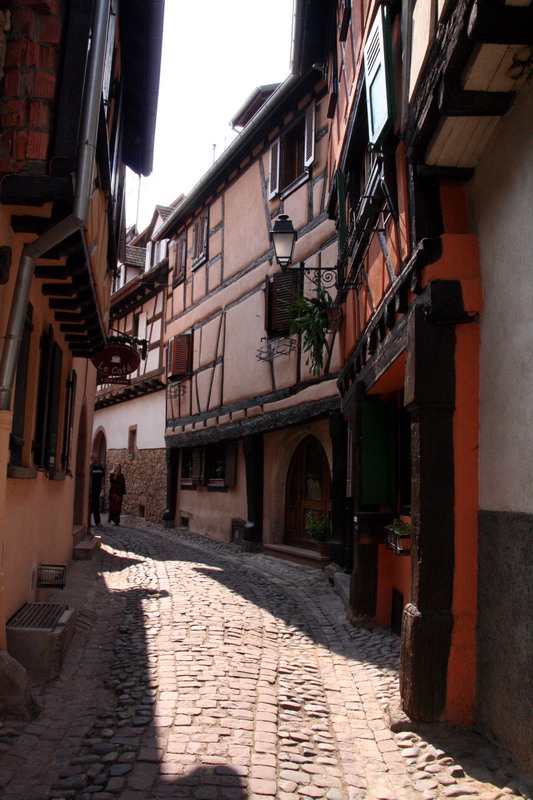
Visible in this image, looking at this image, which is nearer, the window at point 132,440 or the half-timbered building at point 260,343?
the half-timbered building at point 260,343

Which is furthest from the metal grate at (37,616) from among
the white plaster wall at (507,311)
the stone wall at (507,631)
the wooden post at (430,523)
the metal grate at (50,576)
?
the white plaster wall at (507,311)

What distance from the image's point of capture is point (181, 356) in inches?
627

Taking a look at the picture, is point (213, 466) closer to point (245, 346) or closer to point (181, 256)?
point (245, 346)

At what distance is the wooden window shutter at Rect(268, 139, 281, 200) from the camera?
11891 millimetres

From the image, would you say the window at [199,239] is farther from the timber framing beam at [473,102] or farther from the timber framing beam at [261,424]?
the timber framing beam at [473,102]

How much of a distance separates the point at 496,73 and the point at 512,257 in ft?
2.74

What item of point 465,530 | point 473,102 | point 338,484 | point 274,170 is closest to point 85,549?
point 338,484

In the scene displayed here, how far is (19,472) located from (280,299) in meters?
7.08

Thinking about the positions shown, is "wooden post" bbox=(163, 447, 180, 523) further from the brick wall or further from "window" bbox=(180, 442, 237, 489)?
the brick wall

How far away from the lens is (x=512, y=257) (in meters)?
3.47

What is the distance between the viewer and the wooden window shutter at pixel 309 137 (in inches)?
416

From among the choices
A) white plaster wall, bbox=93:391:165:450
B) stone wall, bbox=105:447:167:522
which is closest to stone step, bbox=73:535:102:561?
stone wall, bbox=105:447:167:522

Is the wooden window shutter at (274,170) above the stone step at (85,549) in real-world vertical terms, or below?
above

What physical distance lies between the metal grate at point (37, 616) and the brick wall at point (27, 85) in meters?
2.87
